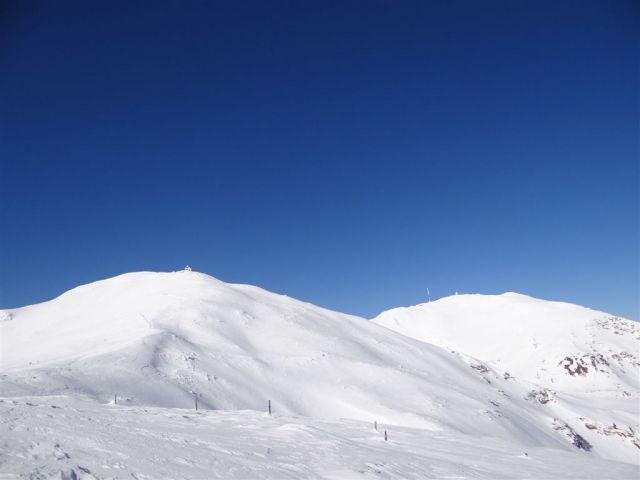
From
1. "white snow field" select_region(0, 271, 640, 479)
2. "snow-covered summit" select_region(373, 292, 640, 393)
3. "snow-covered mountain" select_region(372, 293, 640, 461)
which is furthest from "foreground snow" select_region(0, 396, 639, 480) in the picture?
"snow-covered summit" select_region(373, 292, 640, 393)

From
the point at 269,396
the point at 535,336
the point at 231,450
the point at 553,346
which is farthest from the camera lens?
the point at 535,336

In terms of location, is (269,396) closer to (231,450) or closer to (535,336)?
(231,450)

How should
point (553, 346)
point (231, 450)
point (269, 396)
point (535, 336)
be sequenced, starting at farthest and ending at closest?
point (535, 336)
point (553, 346)
point (269, 396)
point (231, 450)

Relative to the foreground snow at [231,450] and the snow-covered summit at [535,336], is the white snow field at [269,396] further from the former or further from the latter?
the snow-covered summit at [535,336]

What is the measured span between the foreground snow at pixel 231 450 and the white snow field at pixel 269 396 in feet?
0.24

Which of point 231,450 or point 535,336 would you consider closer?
point 231,450

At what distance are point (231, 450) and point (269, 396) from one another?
18.9 meters

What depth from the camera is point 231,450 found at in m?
10.5

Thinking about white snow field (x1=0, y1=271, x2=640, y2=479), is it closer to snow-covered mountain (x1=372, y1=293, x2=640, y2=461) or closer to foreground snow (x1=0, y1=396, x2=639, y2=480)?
foreground snow (x1=0, y1=396, x2=639, y2=480)

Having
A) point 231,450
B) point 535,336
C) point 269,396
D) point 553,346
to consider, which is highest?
point 535,336

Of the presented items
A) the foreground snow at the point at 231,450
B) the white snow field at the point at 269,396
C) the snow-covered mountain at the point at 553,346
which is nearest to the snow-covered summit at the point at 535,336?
the snow-covered mountain at the point at 553,346

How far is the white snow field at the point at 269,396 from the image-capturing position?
9766 millimetres

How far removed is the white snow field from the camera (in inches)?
384

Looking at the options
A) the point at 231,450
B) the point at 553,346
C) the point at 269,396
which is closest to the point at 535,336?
the point at 553,346
